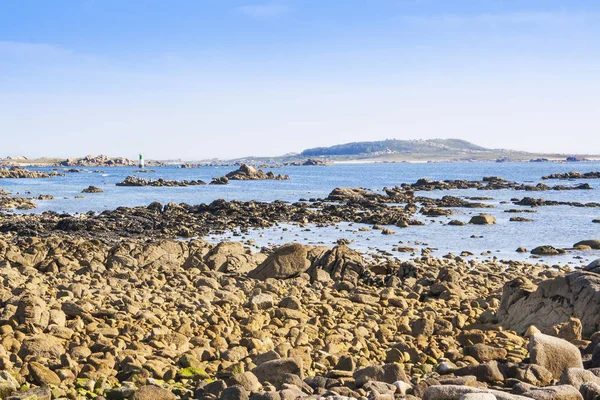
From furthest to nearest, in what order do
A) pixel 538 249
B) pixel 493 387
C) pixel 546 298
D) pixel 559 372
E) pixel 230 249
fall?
pixel 538 249
pixel 230 249
pixel 546 298
pixel 559 372
pixel 493 387

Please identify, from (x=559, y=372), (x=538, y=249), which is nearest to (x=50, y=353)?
(x=559, y=372)

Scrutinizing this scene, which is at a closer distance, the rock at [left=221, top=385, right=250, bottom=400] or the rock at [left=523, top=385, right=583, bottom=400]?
the rock at [left=523, top=385, right=583, bottom=400]

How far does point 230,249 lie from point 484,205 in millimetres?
37360

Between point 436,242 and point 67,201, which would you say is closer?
point 436,242

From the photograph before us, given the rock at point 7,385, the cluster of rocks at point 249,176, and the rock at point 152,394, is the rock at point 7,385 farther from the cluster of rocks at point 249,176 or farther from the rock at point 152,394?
the cluster of rocks at point 249,176

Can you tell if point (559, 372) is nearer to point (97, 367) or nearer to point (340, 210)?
point (97, 367)

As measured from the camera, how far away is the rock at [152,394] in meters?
7.96

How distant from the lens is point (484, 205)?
5500cm

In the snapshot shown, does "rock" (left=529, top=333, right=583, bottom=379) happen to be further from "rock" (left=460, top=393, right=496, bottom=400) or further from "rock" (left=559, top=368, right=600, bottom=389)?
"rock" (left=460, top=393, right=496, bottom=400)

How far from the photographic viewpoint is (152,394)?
8031 mm

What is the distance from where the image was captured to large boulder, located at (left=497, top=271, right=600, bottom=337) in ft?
38.9

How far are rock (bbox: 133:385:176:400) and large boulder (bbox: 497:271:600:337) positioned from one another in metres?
6.98

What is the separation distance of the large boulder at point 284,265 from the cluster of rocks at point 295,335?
5cm

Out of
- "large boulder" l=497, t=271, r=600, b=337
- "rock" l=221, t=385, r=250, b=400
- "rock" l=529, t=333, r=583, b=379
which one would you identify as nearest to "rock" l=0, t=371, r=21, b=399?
"rock" l=221, t=385, r=250, b=400
